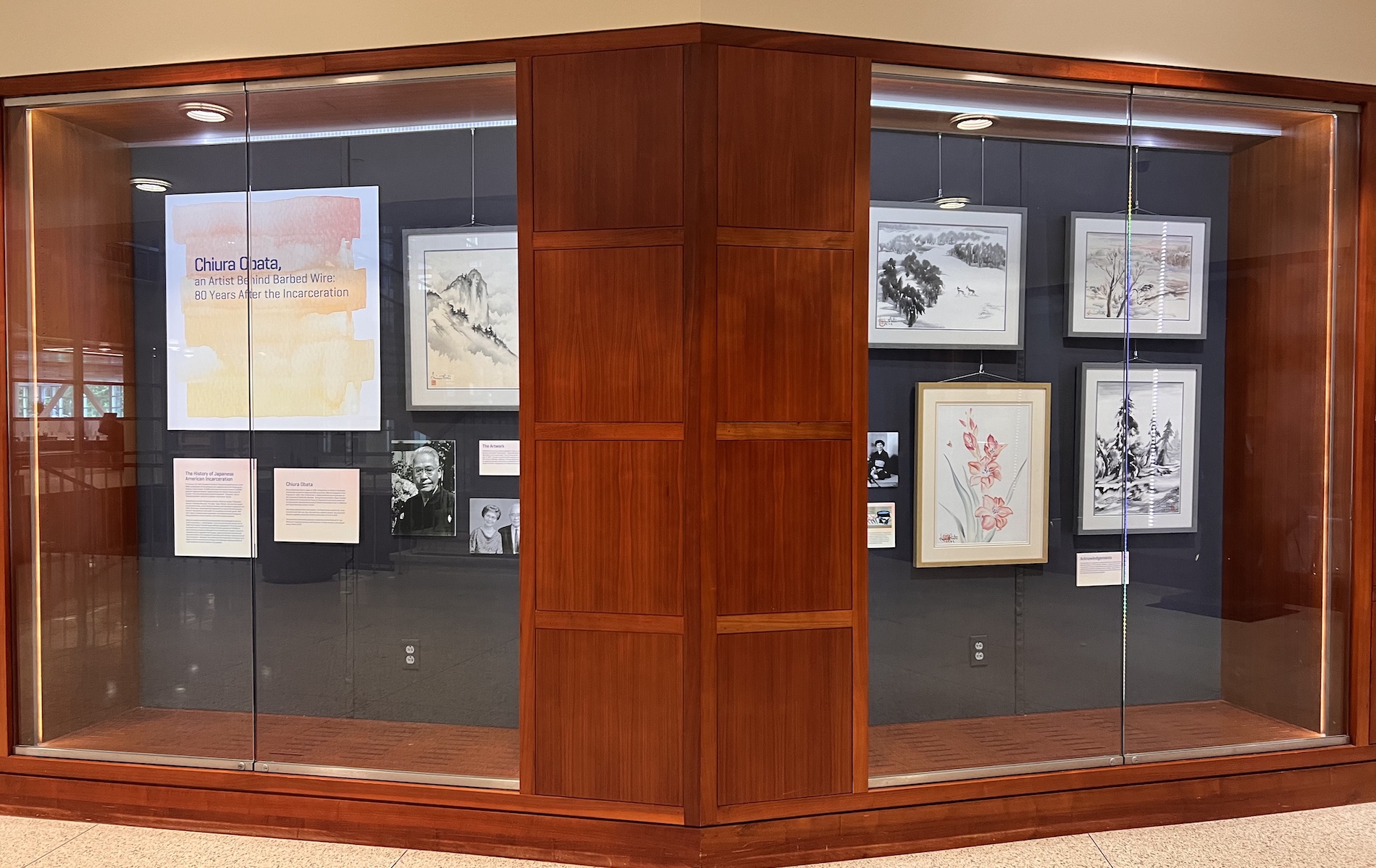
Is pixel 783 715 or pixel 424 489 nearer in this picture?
pixel 783 715

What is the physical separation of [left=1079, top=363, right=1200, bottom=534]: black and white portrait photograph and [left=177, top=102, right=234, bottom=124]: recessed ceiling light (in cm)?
344

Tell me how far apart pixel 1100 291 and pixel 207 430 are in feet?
11.6

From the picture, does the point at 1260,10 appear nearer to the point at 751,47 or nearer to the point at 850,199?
the point at 850,199

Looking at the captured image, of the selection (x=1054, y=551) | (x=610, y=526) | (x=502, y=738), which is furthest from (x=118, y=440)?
(x=1054, y=551)

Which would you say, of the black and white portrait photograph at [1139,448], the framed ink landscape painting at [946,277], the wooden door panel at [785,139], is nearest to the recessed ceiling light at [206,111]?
the wooden door panel at [785,139]

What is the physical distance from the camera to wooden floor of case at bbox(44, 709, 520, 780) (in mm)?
2814

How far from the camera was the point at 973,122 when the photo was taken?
2885 mm

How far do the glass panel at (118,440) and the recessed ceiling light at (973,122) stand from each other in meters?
2.73

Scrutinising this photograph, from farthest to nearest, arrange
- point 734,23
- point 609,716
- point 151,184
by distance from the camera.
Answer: point 151,184, point 609,716, point 734,23

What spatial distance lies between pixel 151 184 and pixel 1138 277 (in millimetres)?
3903

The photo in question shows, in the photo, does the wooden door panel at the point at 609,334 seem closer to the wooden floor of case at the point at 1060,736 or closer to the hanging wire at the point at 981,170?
the hanging wire at the point at 981,170

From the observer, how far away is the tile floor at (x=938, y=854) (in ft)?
8.65

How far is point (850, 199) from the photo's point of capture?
2633mm

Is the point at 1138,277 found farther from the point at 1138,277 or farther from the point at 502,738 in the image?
the point at 502,738
